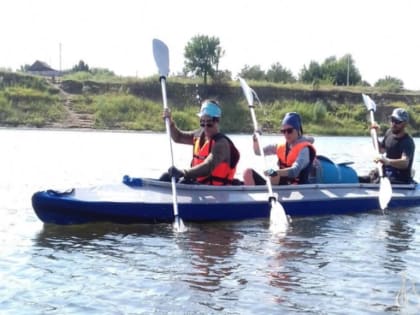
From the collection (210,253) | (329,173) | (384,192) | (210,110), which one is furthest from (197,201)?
(384,192)

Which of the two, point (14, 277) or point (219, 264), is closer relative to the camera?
point (14, 277)

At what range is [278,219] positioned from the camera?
8312 mm

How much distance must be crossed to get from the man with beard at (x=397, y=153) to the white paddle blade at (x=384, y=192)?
1.23ft

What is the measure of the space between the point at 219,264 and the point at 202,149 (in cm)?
229

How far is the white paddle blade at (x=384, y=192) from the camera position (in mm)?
9789

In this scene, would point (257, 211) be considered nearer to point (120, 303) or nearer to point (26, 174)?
point (120, 303)

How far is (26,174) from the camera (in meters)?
14.0

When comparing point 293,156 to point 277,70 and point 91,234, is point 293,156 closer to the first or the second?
point 91,234

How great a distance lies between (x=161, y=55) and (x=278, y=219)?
2.97m

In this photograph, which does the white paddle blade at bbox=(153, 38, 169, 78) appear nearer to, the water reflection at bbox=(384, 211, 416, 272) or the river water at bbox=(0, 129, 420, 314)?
the river water at bbox=(0, 129, 420, 314)

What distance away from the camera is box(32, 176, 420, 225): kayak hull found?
7.74 metres

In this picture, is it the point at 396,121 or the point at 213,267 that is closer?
the point at 213,267

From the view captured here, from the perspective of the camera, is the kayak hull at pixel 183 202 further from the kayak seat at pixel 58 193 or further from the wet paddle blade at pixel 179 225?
the wet paddle blade at pixel 179 225

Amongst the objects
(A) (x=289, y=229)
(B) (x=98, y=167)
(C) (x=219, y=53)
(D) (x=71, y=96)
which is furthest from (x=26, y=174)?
(C) (x=219, y=53)
